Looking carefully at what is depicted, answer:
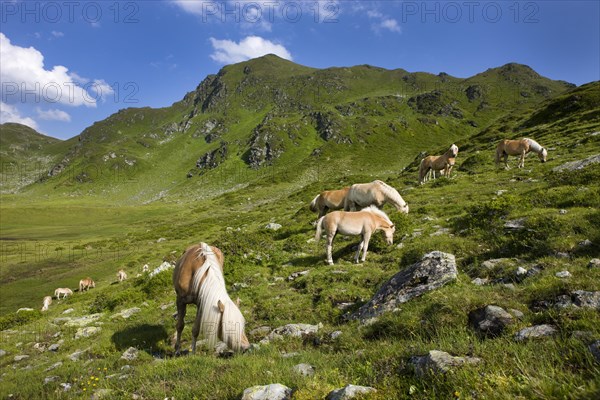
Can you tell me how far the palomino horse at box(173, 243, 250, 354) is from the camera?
7.80 metres

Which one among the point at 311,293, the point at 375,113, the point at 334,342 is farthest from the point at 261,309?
the point at 375,113

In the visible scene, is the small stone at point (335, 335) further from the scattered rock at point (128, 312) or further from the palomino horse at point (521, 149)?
the palomino horse at point (521, 149)

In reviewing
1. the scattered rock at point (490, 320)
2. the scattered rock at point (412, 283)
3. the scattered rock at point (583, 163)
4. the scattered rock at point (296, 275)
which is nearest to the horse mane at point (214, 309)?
the scattered rock at point (412, 283)

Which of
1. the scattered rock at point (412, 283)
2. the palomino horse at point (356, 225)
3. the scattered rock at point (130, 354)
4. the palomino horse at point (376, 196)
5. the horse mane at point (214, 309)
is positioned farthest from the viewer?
the palomino horse at point (376, 196)

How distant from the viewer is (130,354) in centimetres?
902

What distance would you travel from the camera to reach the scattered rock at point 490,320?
5.54 metres

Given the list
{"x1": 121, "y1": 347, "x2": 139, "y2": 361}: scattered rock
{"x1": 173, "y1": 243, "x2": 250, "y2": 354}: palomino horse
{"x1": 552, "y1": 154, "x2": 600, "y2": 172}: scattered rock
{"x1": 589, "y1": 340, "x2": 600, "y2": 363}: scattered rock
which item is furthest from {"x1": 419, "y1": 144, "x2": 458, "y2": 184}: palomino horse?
{"x1": 121, "y1": 347, "x2": 139, "y2": 361}: scattered rock

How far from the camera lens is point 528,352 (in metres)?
4.08

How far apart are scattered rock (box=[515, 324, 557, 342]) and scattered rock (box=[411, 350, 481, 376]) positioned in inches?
48.8

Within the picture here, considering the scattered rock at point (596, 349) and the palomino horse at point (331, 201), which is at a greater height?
the palomino horse at point (331, 201)

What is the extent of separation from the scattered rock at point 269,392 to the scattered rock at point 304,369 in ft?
1.92

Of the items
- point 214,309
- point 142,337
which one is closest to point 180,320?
point 214,309

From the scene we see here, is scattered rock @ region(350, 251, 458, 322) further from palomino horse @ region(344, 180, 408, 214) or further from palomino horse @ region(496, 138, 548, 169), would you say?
palomino horse @ region(496, 138, 548, 169)

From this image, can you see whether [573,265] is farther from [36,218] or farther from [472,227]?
[36,218]
